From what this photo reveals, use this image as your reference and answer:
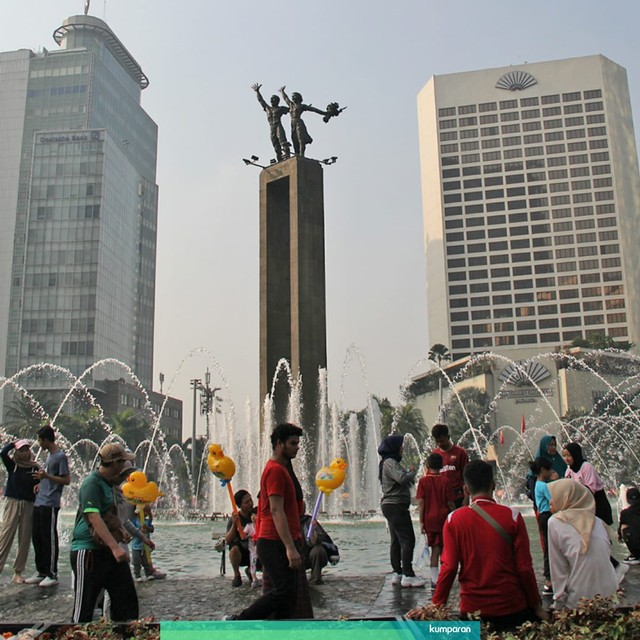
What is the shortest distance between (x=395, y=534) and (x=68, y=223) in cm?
9112

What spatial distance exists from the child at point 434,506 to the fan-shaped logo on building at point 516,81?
12072 cm

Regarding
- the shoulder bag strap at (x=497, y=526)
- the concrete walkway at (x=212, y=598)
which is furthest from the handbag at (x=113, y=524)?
the shoulder bag strap at (x=497, y=526)

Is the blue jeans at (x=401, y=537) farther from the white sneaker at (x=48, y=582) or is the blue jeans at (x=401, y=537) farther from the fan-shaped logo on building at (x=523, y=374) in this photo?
the fan-shaped logo on building at (x=523, y=374)

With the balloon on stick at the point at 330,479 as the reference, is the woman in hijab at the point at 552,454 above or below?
above

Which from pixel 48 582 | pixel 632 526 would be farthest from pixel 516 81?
pixel 48 582

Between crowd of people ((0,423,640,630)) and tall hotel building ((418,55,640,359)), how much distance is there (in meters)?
103

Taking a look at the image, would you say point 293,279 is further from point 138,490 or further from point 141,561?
point 138,490

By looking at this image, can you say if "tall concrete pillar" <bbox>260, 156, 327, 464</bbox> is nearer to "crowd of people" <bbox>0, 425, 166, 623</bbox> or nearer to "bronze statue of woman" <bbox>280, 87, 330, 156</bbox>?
"bronze statue of woman" <bbox>280, 87, 330, 156</bbox>

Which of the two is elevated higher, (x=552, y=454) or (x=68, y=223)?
(x=68, y=223)

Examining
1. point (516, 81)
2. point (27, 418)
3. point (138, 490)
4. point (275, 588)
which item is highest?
point (516, 81)

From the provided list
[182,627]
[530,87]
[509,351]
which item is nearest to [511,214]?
[530,87]

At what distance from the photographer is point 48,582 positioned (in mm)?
8164

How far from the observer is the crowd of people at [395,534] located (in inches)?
158

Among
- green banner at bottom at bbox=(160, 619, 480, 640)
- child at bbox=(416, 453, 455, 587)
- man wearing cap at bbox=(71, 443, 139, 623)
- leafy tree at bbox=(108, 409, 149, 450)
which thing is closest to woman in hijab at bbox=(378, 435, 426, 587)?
child at bbox=(416, 453, 455, 587)
